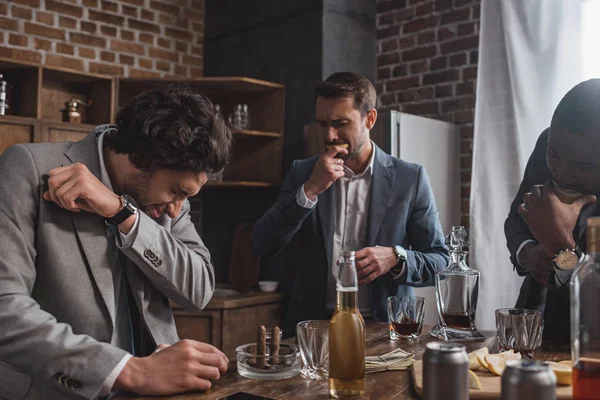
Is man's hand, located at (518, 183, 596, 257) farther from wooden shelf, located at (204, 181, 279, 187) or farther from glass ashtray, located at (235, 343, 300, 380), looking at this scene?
wooden shelf, located at (204, 181, 279, 187)

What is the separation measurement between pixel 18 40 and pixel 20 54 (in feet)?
0.27

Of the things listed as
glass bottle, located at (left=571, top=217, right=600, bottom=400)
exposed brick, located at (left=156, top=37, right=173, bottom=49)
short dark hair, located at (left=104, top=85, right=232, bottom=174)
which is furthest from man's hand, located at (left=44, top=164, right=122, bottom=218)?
exposed brick, located at (left=156, top=37, right=173, bottom=49)

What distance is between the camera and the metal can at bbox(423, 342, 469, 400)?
87cm

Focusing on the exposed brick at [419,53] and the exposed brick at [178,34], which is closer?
the exposed brick at [419,53]

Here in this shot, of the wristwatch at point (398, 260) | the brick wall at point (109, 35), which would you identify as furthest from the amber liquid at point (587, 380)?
the brick wall at point (109, 35)

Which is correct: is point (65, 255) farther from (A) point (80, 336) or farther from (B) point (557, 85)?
(B) point (557, 85)

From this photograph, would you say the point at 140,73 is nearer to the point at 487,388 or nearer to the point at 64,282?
the point at 64,282

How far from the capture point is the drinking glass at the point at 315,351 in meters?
1.26

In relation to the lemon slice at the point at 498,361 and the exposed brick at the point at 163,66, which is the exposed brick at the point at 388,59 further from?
the lemon slice at the point at 498,361

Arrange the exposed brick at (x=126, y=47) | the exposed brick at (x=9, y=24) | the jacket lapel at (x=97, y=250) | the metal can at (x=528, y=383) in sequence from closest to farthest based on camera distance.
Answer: the metal can at (x=528, y=383), the jacket lapel at (x=97, y=250), the exposed brick at (x=9, y=24), the exposed brick at (x=126, y=47)

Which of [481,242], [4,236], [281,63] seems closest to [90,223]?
[4,236]

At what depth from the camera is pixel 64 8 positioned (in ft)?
12.6

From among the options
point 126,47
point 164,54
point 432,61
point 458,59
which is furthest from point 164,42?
point 458,59

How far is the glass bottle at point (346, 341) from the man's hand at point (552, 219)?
0.62 meters
